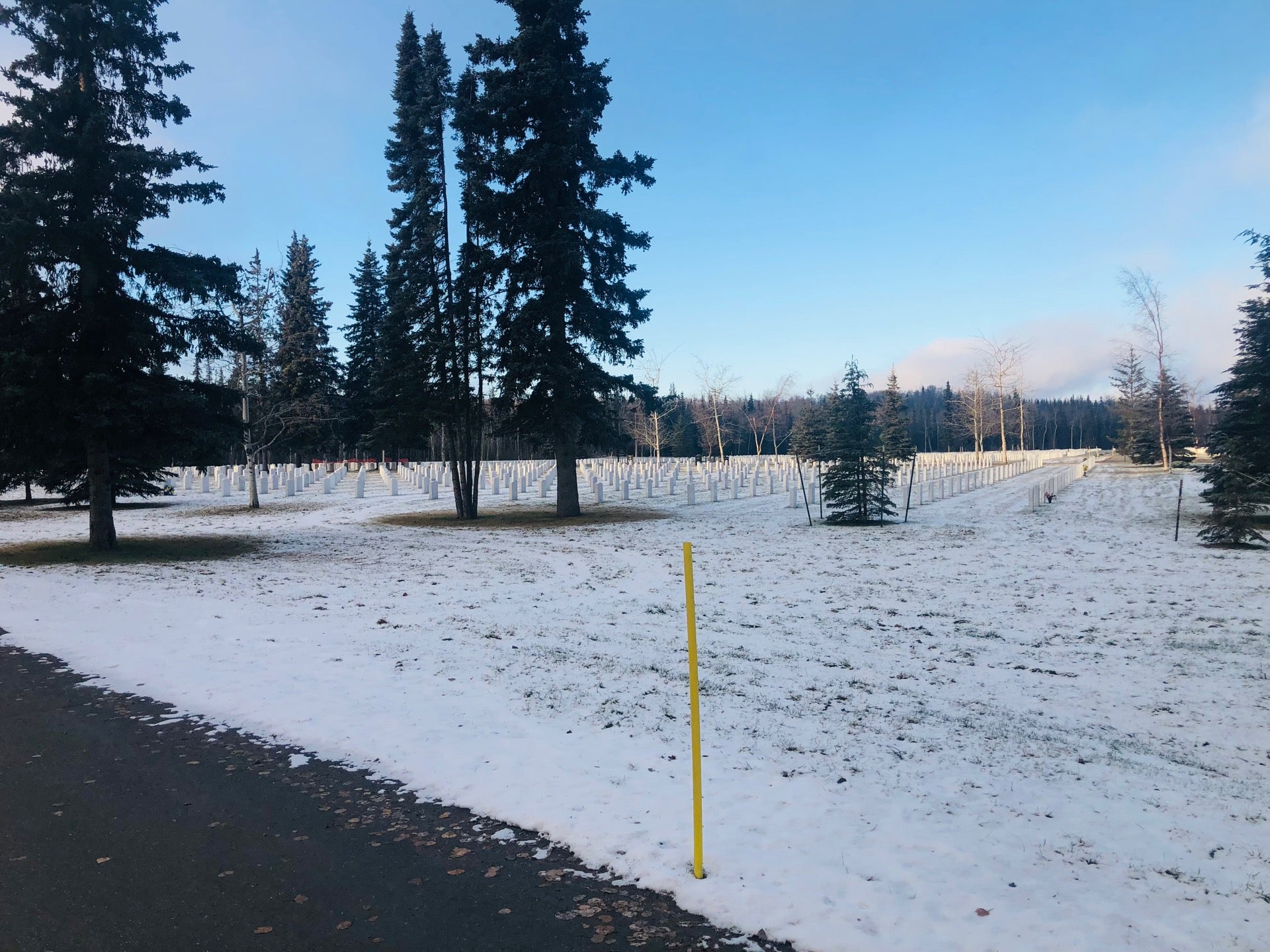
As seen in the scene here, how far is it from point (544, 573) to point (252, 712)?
21.5 ft

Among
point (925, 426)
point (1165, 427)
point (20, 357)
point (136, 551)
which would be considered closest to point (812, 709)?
point (20, 357)

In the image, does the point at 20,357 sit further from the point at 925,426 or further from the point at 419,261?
the point at 925,426

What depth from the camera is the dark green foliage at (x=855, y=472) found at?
18812mm

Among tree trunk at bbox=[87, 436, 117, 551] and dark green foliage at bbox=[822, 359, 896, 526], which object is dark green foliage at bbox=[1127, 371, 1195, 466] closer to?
dark green foliage at bbox=[822, 359, 896, 526]

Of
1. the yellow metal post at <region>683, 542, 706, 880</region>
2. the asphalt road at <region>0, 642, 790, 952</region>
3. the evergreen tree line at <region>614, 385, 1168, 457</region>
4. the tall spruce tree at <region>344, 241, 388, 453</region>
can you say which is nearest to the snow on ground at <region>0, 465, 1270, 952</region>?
the yellow metal post at <region>683, 542, 706, 880</region>

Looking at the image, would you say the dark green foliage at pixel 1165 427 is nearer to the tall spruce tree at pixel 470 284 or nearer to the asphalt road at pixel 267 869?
the tall spruce tree at pixel 470 284

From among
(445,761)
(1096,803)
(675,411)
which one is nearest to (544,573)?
(445,761)

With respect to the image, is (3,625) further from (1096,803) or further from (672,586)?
(1096,803)

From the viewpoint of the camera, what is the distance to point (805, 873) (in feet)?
11.2

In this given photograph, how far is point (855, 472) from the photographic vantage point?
19.1 meters

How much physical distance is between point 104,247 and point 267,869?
1505 cm

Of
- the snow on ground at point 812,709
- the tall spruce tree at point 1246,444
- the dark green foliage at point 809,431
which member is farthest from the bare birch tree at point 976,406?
the snow on ground at point 812,709

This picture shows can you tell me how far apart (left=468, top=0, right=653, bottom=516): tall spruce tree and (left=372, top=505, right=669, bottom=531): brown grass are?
102 cm

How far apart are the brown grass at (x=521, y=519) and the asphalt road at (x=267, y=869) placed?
14144mm
